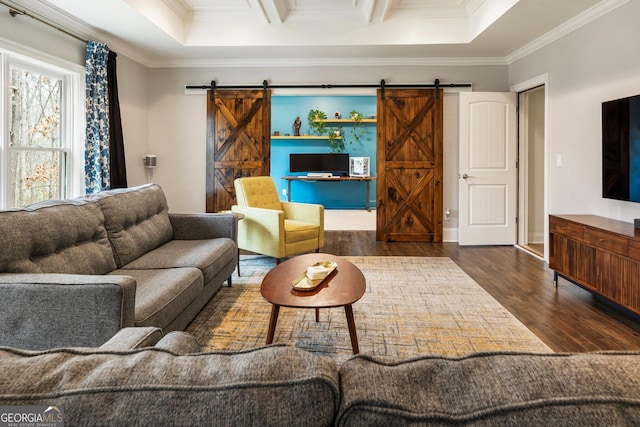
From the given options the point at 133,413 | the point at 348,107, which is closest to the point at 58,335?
the point at 133,413

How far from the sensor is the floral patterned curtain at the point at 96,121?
13.7 feet

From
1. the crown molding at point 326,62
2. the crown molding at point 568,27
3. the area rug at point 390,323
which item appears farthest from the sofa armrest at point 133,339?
the crown molding at point 326,62

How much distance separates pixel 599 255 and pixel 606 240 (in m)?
0.14

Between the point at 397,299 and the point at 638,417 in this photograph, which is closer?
the point at 638,417

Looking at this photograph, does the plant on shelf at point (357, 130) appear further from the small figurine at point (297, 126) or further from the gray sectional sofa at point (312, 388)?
the gray sectional sofa at point (312, 388)

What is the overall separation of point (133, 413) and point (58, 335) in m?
1.43

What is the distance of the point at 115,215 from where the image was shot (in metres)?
2.63

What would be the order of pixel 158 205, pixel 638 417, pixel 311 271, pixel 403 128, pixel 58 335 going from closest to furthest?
pixel 638 417, pixel 58 335, pixel 311 271, pixel 158 205, pixel 403 128

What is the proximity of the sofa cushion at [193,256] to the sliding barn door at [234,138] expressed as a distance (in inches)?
95.9

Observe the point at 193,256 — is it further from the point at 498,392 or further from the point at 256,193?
the point at 498,392

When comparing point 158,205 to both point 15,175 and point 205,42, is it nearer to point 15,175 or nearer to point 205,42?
point 15,175

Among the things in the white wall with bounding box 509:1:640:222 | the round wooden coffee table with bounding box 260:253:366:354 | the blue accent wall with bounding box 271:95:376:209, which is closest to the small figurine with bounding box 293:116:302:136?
the blue accent wall with bounding box 271:95:376:209

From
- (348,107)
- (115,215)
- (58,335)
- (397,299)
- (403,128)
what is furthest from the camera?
(348,107)

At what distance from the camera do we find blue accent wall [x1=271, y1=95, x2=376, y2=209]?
9062mm
